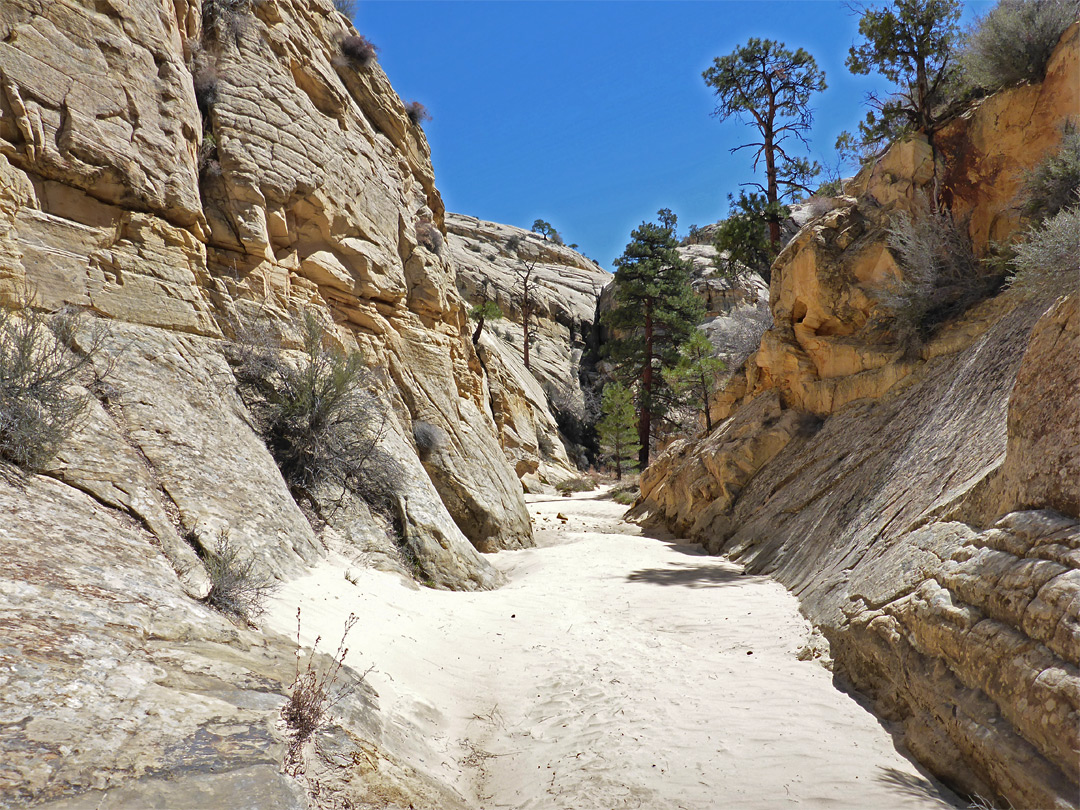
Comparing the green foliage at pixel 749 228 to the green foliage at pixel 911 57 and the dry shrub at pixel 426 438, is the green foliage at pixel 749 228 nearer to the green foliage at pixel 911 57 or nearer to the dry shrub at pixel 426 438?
the green foliage at pixel 911 57

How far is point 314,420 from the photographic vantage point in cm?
810

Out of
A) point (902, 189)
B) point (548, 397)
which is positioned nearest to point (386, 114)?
point (902, 189)

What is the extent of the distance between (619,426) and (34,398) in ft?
85.4

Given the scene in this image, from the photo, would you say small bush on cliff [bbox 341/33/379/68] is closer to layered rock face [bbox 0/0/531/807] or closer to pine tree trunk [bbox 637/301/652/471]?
layered rock face [bbox 0/0/531/807]

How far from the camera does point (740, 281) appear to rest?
37.3 metres

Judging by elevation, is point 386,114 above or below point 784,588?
above

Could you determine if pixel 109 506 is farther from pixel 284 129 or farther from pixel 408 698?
pixel 284 129

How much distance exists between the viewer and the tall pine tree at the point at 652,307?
2594cm

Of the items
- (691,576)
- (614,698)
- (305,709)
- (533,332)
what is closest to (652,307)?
(533,332)

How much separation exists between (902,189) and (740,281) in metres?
27.4

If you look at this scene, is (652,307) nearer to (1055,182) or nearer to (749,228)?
(749,228)

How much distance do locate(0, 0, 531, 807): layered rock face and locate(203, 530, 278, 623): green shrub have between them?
5.4 inches

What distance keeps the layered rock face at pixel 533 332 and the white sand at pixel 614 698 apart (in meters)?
17.8

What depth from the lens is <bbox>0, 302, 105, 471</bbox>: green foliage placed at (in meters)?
4.22
